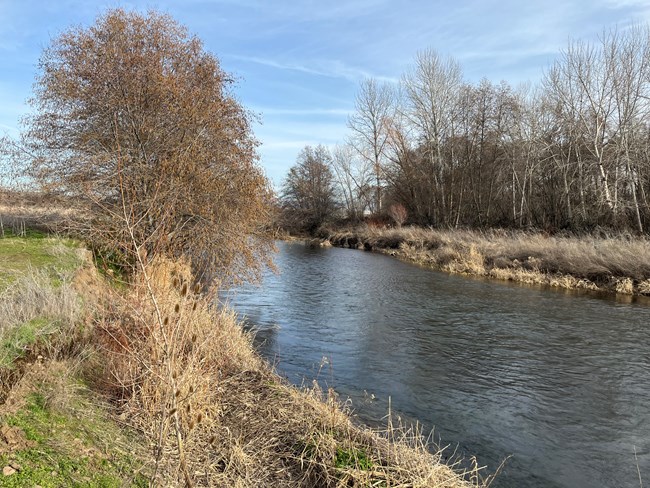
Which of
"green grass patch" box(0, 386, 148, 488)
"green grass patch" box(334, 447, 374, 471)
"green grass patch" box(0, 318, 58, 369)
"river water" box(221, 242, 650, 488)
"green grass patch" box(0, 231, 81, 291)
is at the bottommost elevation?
"river water" box(221, 242, 650, 488)

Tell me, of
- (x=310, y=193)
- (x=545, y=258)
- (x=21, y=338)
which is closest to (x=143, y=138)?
(x=21, y=338)

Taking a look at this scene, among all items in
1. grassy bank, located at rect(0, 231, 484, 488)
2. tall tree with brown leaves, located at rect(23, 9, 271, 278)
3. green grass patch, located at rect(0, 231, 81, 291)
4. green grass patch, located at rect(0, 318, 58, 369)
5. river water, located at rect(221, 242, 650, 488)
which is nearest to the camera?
grassy bank, located at rect(0, 231, 484, 488)

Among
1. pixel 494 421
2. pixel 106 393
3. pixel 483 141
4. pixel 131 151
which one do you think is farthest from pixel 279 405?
pixel 483 141

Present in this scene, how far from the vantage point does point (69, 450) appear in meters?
3.75

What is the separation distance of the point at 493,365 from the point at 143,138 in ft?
35.2

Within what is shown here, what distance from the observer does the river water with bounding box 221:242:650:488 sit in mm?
6105

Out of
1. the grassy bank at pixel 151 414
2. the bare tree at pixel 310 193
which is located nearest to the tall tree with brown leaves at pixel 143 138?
the grassy bank at pixel 151 414

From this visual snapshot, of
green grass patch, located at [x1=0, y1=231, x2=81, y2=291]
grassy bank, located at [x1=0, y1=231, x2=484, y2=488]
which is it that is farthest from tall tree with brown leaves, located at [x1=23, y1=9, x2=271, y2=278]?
grassy bank, located at [x1=0, y1=231, x2=484, y2=488]

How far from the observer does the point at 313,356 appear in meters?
9.70

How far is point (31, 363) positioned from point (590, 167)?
29482 millimetres

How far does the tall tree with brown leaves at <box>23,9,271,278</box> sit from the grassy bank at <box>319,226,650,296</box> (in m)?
12.7

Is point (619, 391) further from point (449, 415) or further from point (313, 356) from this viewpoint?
point (313, 356)

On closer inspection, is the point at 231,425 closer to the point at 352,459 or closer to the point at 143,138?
the point at 352,459

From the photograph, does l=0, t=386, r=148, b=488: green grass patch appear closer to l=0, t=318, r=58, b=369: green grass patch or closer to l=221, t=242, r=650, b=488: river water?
l=0, t=318, r=58, b=369: green grass patch
